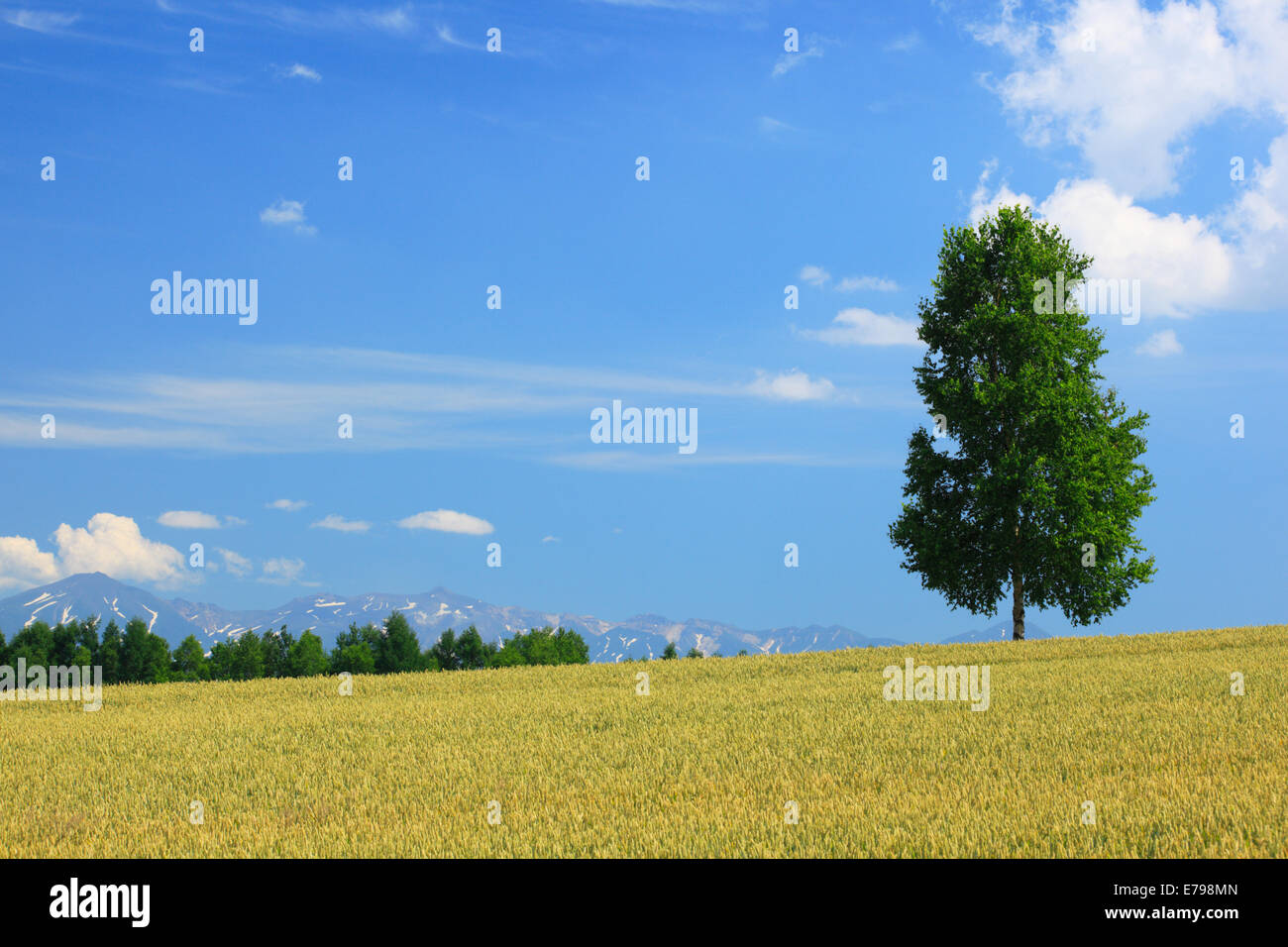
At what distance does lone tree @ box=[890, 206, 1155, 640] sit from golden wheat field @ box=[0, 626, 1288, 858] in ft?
24.9

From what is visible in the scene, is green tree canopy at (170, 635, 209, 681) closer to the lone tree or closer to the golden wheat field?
the golden wheat field

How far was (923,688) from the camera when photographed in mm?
22062

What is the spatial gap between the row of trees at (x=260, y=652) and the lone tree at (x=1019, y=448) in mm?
71516

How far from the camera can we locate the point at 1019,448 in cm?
3303

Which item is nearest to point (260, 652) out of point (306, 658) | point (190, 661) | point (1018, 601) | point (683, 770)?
point (306, 658)

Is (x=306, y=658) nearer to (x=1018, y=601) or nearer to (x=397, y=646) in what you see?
(x=397, y=646)

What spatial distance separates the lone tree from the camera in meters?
32.4

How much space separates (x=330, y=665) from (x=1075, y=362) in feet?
356

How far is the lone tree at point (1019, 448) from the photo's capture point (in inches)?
1275

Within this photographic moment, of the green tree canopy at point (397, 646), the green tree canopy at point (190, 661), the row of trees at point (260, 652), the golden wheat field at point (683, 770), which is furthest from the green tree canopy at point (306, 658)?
the golden wheat field at point (683, 770)

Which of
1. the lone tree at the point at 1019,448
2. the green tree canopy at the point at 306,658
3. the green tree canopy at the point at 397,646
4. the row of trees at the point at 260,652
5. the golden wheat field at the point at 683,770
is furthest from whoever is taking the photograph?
the green tree canopy at the point at 397,646

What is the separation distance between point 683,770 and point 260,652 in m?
114

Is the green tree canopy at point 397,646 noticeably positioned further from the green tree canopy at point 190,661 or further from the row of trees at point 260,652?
the green tree canopy at point 190,661
